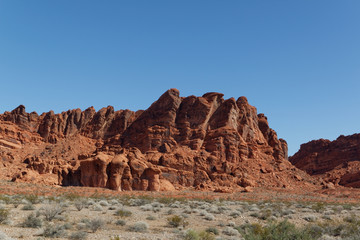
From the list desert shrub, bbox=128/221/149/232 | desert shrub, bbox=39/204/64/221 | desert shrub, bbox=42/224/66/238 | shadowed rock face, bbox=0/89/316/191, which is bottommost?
desert shrub, bbox=128/221/149/232

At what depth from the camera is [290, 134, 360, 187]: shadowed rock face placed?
287 ft

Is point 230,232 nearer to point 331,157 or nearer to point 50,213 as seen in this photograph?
point 50,213

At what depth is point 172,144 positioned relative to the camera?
2534 inches

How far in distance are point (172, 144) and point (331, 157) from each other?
6170 cm

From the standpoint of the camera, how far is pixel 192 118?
69.6m

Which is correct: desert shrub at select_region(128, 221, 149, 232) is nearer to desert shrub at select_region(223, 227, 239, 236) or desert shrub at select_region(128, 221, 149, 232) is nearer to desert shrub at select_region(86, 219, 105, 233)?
desert shrub at select_region(86, 219, 105, 233)

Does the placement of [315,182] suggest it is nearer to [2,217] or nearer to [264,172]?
[264,172]

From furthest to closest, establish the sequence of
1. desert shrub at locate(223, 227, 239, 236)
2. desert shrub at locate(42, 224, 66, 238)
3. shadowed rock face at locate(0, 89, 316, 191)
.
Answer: shadowed rock face at locate(0, 89, 316, 191)
desert shrub at locate(223, 227, 239, 236)
desert shrub at locate(42, 224, 66, 238)

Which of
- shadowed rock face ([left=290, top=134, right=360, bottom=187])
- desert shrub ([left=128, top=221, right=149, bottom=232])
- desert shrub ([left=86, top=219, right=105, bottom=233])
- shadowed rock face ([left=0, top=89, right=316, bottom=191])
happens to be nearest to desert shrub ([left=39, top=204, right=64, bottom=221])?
desert shrub ([left=86, top=219, right=105, bottom=233])

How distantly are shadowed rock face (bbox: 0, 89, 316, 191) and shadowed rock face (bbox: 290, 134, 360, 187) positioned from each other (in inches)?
756

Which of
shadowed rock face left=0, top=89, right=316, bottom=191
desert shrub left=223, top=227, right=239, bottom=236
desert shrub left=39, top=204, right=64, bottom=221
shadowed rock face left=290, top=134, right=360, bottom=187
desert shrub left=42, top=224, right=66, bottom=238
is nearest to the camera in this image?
desert shrub left=42, top=224, right=66, bottom=238

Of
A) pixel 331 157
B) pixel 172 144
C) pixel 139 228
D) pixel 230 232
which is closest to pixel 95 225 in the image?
pixel 139 228

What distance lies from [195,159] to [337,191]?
27.7 metres

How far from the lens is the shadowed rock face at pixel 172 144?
47.0m
